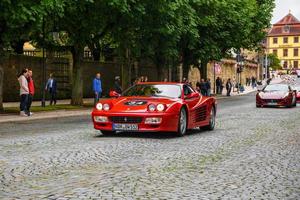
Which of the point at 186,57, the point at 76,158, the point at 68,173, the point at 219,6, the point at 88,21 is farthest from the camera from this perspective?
the point at 186,57

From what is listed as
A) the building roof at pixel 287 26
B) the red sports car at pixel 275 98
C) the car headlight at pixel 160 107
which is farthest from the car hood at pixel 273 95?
the building roof at pixel 287 26

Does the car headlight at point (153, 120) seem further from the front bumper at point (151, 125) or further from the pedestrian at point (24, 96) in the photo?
the pedestrian at point (24, 96)

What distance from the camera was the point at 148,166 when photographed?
29.1 feet

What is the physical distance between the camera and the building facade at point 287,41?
Result: 183125mm

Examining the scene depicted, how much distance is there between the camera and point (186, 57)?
46.5 meters

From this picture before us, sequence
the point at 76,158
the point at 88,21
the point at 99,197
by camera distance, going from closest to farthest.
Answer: the point at 99,197 < the point at 76,158 < the point at 88,21

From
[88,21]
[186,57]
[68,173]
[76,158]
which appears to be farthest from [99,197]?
[186,57]

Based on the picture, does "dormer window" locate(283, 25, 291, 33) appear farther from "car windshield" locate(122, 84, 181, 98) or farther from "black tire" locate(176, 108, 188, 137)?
"black tire" locate(176, 108, 188, 137)

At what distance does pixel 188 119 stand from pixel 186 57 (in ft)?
107

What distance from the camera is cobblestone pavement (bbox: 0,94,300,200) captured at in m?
6.84

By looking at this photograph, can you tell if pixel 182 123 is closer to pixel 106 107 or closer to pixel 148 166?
pixel 106 107

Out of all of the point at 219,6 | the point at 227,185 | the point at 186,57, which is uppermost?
the point at 219,6

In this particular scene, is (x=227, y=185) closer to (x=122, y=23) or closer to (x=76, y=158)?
(x=76, y=158)

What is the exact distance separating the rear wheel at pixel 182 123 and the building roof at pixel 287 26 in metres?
174
